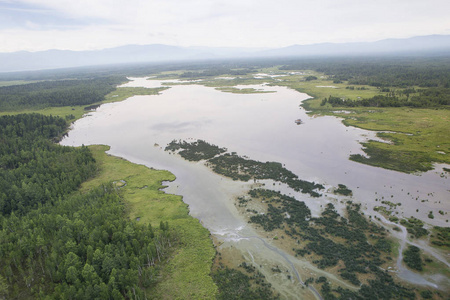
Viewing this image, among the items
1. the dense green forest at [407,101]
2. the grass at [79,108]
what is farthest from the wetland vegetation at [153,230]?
the grass at [79,108]

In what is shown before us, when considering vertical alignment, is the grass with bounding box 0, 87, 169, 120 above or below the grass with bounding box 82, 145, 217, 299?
above

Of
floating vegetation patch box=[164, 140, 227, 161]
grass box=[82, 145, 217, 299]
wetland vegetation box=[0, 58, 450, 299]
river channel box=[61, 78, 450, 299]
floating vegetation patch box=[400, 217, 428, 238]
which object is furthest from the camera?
floating vegetation patch box=[164, 140, 227, 161]

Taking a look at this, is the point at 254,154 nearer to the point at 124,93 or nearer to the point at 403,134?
the point at 403,134

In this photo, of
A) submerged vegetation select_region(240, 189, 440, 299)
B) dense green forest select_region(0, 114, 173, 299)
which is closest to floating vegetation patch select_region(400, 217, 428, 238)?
submerged vegetation select_region(240, 189, 440, 299)

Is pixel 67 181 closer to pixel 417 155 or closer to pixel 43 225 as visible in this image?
pixel 43 225

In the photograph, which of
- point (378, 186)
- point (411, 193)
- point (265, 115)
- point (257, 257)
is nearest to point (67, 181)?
point (257, 257)

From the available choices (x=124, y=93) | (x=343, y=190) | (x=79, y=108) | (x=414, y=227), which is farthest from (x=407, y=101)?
(x=124, y=93)

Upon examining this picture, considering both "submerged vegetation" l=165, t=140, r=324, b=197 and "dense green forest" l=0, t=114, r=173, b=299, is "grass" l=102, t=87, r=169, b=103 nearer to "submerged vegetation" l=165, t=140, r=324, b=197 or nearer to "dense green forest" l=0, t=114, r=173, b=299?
"submerged vegetation" l=165, t=140, r=324, b=197

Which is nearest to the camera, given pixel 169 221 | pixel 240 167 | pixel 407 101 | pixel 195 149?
pixel 169 221
